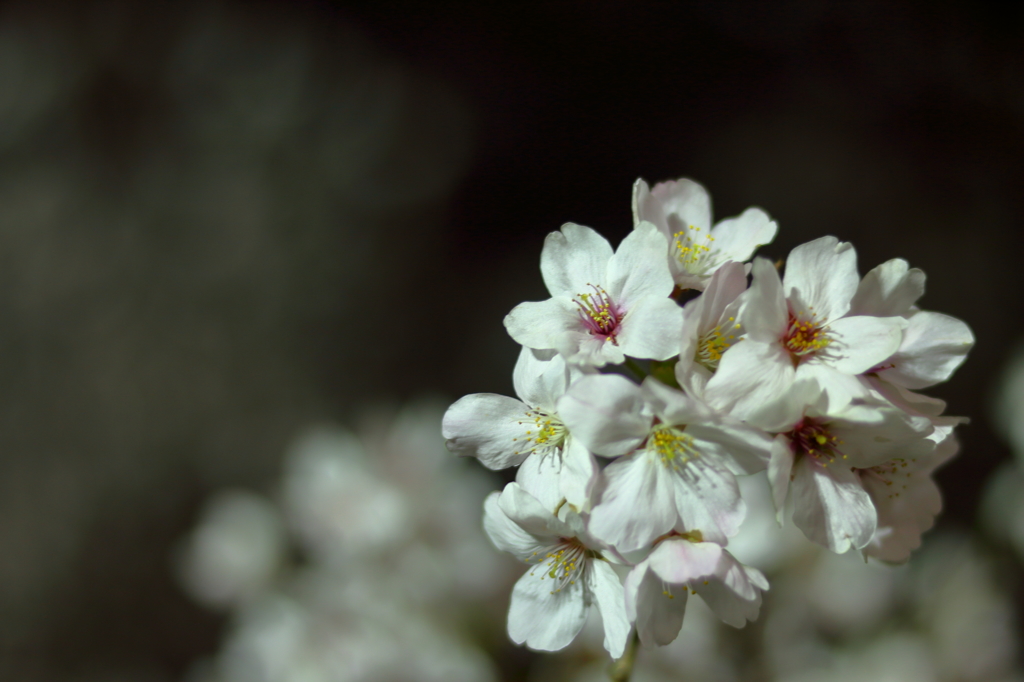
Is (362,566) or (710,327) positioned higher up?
(710,327)

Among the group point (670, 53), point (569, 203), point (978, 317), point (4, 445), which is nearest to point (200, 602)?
point (4, 445)

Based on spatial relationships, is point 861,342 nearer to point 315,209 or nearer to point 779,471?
point 779,471

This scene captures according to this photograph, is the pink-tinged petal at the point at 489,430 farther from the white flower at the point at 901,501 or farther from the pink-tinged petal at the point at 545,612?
the white flower at the point at 901,501

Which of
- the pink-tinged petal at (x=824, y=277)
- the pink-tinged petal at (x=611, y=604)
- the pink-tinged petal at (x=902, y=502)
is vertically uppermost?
the pink-tinged petal at (x=824, y=277)

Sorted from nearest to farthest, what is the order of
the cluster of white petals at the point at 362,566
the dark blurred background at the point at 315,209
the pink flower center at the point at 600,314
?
the pink flower center at the point at 600,314, the cluster of white petals at the point at 362,566, the dark blurred background at the point at 315,209

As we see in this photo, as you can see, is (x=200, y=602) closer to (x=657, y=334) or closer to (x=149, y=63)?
(x=149, y=63)

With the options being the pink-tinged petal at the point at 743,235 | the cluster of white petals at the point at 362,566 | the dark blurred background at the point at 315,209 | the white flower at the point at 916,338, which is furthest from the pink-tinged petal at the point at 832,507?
the dark blurred background at the point at 315,209

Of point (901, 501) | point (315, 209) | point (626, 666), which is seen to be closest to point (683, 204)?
point (901, 501)
